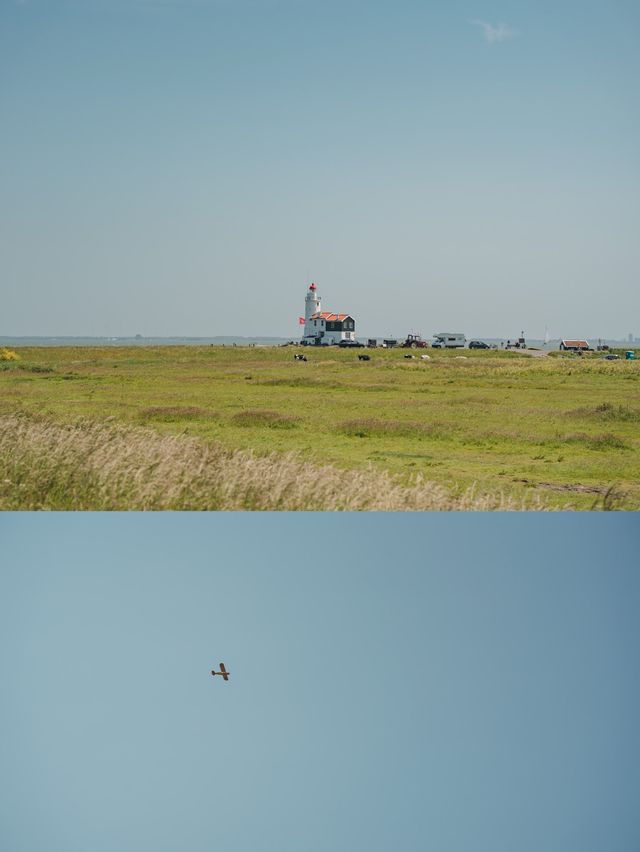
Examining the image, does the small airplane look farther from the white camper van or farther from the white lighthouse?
the white camper van

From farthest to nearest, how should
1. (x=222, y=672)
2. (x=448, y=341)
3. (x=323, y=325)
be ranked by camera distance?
(x=448, y=341) < (x=323, y=325) < (x=222, y=672)

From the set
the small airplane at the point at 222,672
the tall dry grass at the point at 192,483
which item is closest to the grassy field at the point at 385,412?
the tall dry grass at the point at 192,483

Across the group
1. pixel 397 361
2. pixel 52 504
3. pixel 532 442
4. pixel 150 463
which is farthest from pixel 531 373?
pixel 52 504

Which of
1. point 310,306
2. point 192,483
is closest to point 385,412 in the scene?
point 310,306

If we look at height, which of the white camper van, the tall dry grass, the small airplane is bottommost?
the small airplane

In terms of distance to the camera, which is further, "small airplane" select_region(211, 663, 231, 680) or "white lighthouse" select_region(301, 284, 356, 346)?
"white lighthouse" select_region(301, 284, 356, 346)

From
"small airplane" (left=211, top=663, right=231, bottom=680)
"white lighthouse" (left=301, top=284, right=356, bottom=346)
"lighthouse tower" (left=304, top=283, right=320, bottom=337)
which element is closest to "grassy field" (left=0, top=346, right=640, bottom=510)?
"white lighthouse" (left=301, top=284, right=356, bottom=346)

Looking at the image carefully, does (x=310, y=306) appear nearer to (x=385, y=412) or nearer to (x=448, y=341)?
(x=385, y=412)
